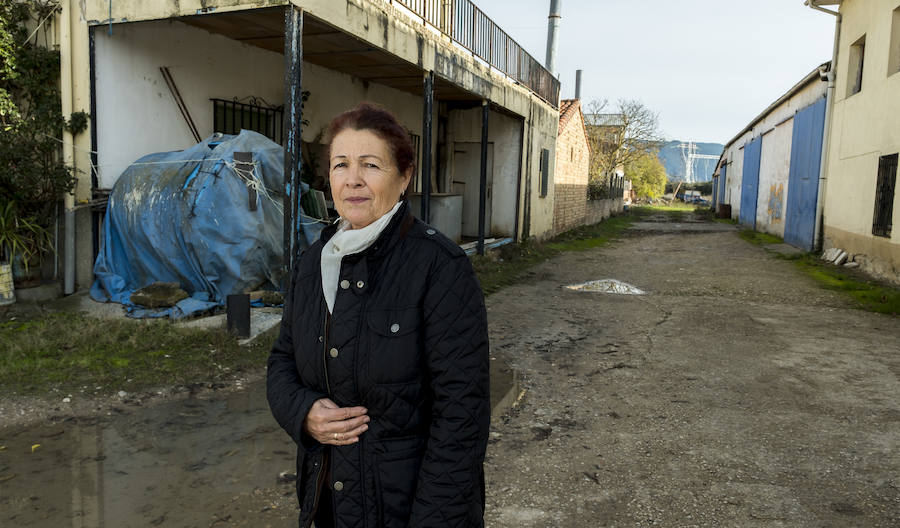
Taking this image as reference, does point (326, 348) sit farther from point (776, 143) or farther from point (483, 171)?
point (776, 143)

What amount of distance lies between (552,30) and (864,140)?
41.6ft

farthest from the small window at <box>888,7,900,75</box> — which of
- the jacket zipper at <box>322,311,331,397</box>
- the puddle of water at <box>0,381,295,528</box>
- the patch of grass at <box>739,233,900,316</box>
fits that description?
the jacket zipper at <box>322,311,331,397</box>

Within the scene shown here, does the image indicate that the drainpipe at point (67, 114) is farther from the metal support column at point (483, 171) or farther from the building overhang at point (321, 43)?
the metal support column at point (483, 171)

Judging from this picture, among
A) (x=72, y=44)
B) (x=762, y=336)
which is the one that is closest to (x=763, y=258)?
(x=762, y=336)

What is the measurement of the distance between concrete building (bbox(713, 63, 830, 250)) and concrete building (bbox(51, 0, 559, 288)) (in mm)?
7686

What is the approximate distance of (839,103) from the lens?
41.9 ft

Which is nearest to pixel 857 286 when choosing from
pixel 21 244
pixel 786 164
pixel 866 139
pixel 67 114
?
pixel 866 139

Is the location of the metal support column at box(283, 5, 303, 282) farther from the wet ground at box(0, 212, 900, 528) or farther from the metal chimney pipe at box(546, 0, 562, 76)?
the metal chimney pipe at box(546, 0, 562, 76)

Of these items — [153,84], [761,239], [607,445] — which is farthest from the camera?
[761,239]

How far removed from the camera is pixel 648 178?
48.9 metres

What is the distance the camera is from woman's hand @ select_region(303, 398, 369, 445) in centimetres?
157

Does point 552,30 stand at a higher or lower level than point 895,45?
higher

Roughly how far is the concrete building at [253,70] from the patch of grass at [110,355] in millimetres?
1339

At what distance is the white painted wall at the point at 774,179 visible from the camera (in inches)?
698
